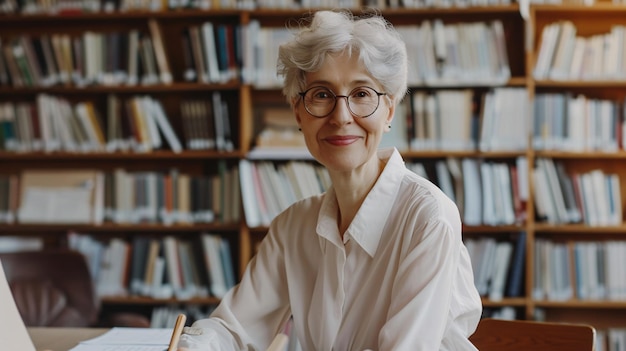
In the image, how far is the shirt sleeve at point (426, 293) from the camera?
1264mm

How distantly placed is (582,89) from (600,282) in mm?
984

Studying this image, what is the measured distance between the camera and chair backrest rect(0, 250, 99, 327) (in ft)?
10.8

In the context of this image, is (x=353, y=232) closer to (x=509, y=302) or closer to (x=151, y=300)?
(x=509, y=302)

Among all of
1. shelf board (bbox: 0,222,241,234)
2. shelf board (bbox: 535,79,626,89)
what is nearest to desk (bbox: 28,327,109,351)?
shelf board (bbox: 0,222,241,234)

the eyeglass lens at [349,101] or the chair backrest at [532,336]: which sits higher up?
the eyeglass lens at [349,101]

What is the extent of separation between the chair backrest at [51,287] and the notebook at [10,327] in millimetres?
2324

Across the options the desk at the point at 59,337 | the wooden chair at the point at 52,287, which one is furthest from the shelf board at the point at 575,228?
the desk at the point at 59,337

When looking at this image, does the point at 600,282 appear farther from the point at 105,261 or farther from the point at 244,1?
the point at 105,261

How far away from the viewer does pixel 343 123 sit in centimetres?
145

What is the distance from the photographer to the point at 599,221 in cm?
355

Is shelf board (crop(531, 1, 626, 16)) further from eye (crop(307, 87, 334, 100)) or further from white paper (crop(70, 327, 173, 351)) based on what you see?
white paper (crop(70, 327, 173, 351))

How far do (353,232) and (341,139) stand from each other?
0.19 m

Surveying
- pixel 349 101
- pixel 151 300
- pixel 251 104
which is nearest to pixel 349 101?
pixel 349 101

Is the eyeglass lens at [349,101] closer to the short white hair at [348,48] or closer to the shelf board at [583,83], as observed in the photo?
the short white hair at [348,48]
